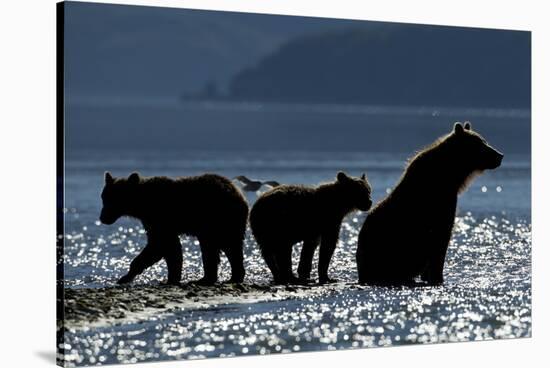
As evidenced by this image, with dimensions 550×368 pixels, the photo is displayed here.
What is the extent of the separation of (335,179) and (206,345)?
7.82 feet

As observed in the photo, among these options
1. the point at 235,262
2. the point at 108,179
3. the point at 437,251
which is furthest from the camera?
the point at 437,251

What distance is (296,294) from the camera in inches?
538

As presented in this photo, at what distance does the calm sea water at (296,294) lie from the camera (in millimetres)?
12617

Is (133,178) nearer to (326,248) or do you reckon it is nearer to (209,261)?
(209,261)

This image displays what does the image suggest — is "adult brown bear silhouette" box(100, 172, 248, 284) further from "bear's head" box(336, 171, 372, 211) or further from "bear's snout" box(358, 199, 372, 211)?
"bear's snout" box(358, 199, 372, 211)

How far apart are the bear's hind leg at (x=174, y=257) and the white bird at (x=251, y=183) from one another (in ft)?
3.03

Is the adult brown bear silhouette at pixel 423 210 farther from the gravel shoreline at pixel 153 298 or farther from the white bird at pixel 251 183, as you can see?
the white bird at pixel 251 183

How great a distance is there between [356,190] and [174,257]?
81.0 inches

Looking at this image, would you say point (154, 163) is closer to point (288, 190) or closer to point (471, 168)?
point (288, 190)

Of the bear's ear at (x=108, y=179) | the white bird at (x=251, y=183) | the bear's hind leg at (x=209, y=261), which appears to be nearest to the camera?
the bear's ear at (x=108, y=179)

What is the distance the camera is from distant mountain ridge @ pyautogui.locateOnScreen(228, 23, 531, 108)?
13.8 meters

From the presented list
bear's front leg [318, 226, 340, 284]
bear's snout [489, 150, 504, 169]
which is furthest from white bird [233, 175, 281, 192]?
bear's snout [489, 150, 504, 169]

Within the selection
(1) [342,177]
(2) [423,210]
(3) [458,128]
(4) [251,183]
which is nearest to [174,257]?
(4) [251,183]

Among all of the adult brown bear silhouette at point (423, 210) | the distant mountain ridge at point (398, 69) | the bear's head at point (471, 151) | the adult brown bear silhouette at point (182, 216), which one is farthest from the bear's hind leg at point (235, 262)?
the bear's head at point (471, 151)
